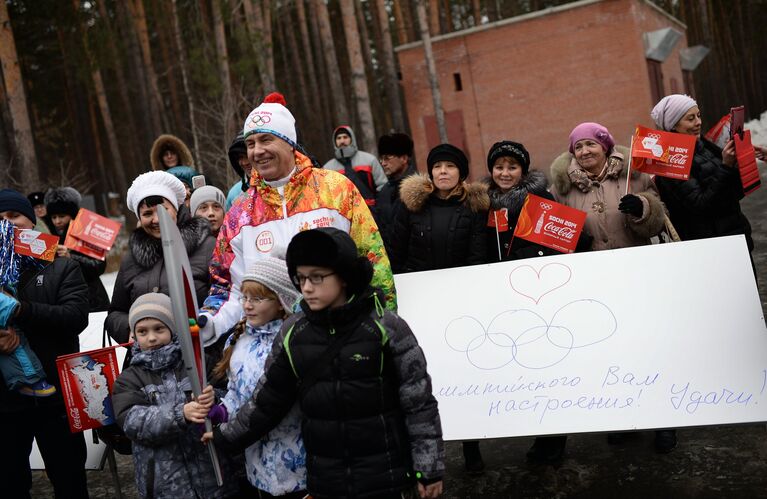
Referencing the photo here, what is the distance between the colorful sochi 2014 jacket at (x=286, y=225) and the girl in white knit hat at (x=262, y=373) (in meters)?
0.15

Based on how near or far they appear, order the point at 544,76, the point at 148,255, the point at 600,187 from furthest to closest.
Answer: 1. the point at 544,76
2. the point at 600,187
3. the point at 148,255

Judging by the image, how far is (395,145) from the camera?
7.12 metres

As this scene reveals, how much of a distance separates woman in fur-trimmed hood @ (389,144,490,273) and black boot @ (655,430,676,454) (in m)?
1.46

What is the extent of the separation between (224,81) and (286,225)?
51.1 feet

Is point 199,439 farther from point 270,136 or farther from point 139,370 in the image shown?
point 270,136

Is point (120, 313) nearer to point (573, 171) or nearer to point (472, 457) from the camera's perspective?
point (472, 457)

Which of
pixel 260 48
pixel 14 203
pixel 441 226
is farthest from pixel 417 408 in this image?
pixel 260 48

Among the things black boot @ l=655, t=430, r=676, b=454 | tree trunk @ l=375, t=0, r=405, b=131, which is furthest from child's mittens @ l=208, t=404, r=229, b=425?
tree trunk @ l=375, t=0, r=405, b=131

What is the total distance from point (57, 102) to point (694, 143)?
32.6m

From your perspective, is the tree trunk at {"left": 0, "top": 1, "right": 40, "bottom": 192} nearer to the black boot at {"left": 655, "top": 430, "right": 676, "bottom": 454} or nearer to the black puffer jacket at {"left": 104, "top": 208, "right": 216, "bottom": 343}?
the black puffer jacket at {"left": 104, "top": 208, "right": 216, "bottom": 343}

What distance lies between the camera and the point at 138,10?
25438mm

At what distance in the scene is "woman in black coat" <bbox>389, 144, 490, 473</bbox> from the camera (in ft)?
14.5

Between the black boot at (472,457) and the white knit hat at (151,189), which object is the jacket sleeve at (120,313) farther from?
the black boot at (472,457)

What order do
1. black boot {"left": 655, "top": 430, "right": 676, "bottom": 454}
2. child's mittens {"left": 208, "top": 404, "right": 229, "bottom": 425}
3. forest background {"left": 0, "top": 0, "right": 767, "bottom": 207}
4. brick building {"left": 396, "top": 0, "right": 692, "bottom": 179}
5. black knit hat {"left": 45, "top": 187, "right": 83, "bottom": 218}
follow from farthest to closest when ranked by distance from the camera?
brick building {"left": 396, "top": 0, "right": 692, "bottom": 179}
forest background {"left": 0, "top": 0, "right": 767, "bottom": 207}
black knit hat {"left": 45, "top": 187, "right": 83, "bottom": 218}
black boot {"left": 655, "top": 430, "right": 676, "bottom": 454}
child's mittens {"left": 208, "top": 404, "right": 229, "bottom": 425}
